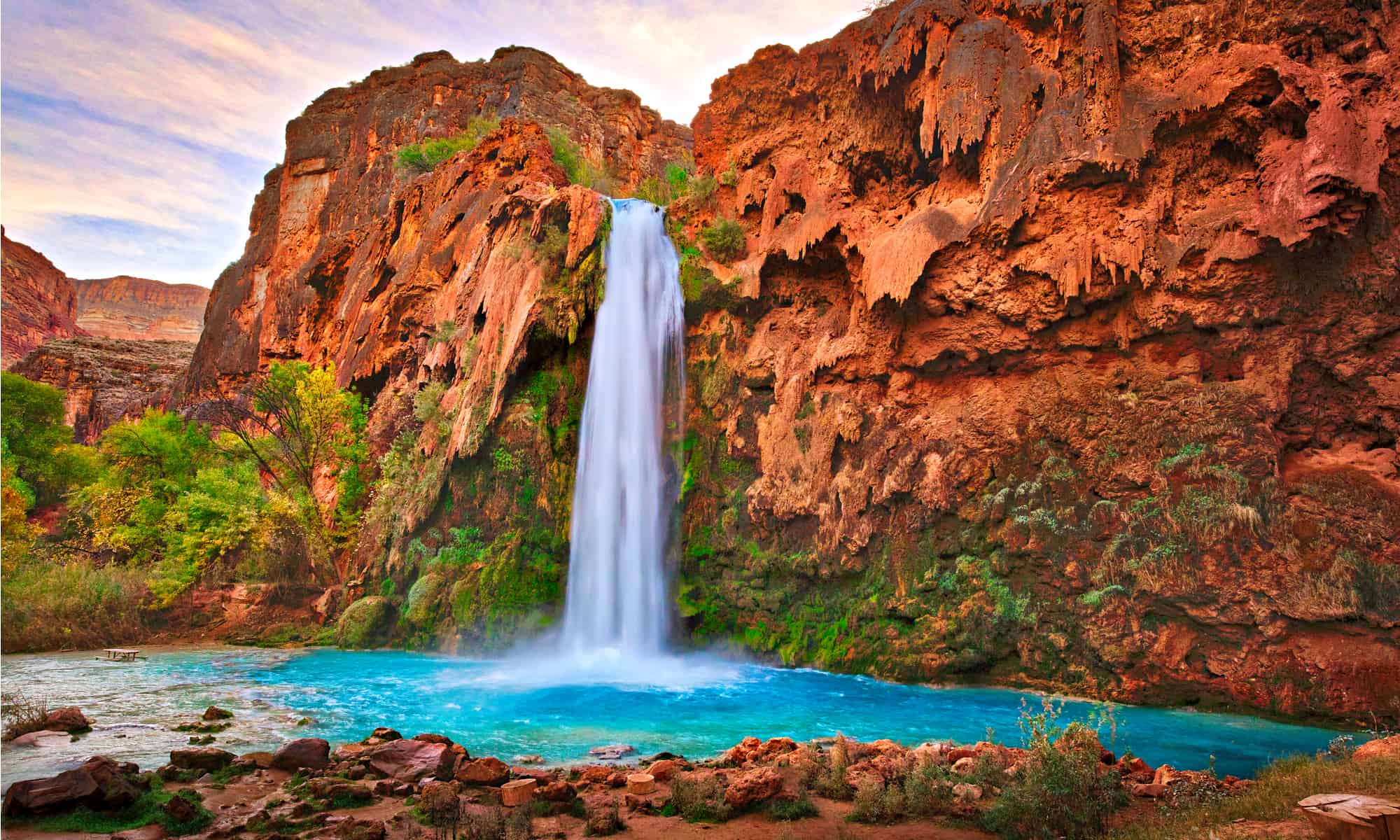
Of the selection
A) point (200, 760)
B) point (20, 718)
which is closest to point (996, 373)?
point (200, 760)

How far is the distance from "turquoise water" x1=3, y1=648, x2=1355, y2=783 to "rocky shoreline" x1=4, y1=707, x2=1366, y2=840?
A: 1376mm

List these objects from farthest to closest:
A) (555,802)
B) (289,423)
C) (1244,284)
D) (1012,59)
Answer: (289,423), (1012,59), (1244,284), (555,802)

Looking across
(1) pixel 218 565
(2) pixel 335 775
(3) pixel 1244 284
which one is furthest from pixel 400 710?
(3) pixel 1244 284

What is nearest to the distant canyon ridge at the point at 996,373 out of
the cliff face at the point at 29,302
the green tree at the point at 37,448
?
the green tree at the point at 37,448

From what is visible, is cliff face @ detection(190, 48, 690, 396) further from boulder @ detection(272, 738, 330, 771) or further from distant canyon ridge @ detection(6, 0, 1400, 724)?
boulder @ detection(272, 738, 330, 771)

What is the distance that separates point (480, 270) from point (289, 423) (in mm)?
8445

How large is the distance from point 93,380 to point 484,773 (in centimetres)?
5292

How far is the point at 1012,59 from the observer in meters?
15.4

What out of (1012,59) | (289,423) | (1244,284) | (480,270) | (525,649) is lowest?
(525,649)

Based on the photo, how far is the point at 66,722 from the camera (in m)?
8.66

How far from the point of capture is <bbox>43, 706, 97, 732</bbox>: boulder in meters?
8.61

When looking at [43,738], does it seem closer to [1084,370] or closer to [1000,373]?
[1000,373]

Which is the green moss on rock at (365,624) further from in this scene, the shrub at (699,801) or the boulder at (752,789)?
the boulder at (752,789)

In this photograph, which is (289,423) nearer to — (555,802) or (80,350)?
(555,802)
